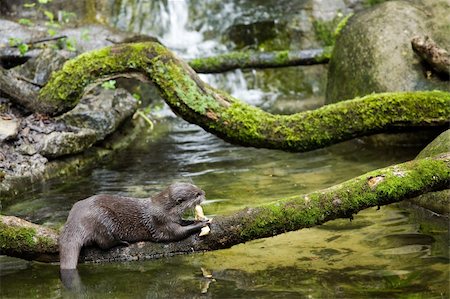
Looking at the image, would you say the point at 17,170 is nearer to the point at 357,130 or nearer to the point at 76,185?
the point at 76,185

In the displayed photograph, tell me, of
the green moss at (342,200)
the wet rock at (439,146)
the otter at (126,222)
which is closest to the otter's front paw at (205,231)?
the otter at (126,222)

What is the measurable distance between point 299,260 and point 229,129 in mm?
2166

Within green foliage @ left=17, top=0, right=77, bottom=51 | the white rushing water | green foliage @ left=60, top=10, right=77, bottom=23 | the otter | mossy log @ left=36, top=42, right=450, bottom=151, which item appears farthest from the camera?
the white rushing water

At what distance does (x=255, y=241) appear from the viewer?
6.04m

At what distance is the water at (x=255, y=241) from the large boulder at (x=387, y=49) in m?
0.91

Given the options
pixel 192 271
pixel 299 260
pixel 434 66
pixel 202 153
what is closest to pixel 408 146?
pixel 434 66

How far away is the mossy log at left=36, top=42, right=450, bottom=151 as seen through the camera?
7258 mm

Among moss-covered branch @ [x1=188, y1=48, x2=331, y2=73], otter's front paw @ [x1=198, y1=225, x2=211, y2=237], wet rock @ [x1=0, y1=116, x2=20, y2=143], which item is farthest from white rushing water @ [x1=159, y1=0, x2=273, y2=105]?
otter's front paw @ [x1=198, y1=225, x2=211, y2=237]

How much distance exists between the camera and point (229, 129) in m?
7.25

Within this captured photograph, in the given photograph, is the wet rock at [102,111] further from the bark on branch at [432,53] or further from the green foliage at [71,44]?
the bark on branch at [432,53]

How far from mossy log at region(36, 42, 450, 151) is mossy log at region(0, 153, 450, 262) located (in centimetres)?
225

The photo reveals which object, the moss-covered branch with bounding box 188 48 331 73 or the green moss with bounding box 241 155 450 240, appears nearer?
the green moss with bounding box 241 155 450 240

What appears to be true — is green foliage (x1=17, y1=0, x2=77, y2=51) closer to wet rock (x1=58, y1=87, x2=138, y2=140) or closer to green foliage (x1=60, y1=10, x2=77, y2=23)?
green foliage (x1=60, y1=10, x2=77, y2=23)

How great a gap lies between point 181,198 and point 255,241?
0.85m
